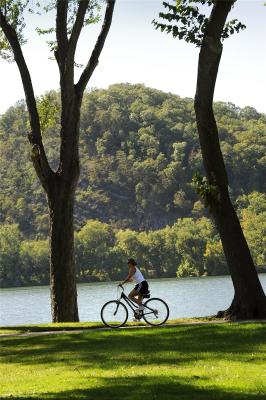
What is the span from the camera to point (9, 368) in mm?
12836

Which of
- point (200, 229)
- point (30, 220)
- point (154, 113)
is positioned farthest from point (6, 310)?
point (154, 113)

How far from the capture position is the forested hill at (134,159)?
513 feet

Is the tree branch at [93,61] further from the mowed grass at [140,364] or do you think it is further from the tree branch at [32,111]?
the mowed grass at [140,364]

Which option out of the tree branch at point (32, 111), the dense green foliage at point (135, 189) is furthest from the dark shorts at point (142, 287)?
the dense green foliage at point (135, 189)

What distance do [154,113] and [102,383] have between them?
163m

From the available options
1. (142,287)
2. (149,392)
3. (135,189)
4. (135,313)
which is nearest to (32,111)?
(142,287)

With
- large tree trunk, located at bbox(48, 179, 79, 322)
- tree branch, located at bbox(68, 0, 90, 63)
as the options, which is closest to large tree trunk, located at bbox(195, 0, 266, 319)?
tree branch, located at bbox(68, 0, 90, 63)

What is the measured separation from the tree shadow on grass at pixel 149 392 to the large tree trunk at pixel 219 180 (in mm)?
7591

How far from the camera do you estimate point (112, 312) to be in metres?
18.1

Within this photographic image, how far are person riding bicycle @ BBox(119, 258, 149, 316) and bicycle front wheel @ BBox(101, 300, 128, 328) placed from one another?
33 centimetres

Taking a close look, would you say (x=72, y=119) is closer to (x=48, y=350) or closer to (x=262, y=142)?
(x=48, y=350)

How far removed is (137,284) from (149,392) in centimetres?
765

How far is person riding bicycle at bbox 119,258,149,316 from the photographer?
56.7 ft

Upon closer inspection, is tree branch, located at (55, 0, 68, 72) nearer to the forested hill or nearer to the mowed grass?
the mowed grass
